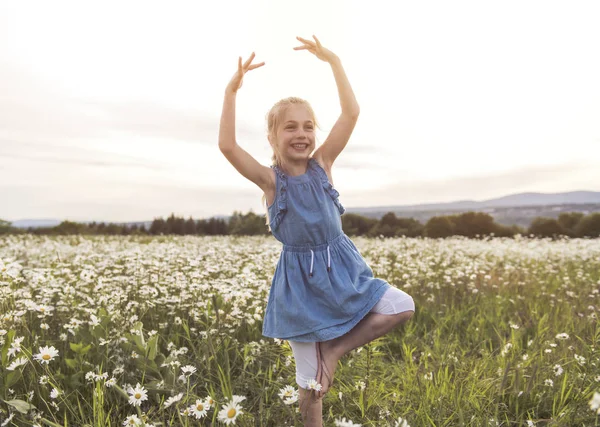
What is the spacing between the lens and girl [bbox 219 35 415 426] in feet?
9.76

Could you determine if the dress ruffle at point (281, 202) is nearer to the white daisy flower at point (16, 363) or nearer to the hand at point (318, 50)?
the hand at point (318, 50)

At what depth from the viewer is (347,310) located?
2.97m

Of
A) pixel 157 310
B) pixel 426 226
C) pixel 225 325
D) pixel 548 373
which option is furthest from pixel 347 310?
pixel 426 226

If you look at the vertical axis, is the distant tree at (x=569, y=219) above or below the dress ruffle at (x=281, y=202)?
below

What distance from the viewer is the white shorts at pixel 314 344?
2.97 metres

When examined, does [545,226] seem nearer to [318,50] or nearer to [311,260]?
[318,50]

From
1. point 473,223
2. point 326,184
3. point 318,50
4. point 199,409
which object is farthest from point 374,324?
point 473,223

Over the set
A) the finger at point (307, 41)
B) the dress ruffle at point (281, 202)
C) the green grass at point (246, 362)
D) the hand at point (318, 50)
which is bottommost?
the green grass at point (246, 362)

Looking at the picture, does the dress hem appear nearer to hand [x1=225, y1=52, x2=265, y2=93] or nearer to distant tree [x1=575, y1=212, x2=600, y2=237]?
hand [x1=225, y1=52, x2=265, y2=93]

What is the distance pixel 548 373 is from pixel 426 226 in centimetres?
1861

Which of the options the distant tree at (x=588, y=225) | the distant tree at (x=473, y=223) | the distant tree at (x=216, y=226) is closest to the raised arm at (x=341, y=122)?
the distant tree at (x=216, y=226)

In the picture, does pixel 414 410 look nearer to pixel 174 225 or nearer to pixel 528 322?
pixel 528 322

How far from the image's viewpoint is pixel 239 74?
3.19 metres

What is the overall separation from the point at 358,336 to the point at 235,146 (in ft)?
4.63
